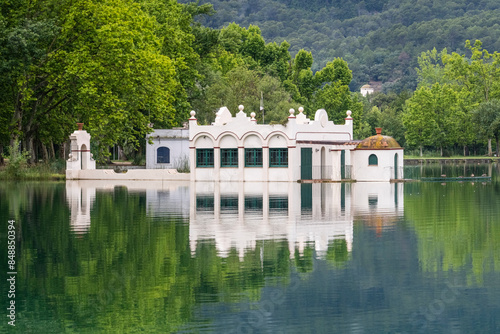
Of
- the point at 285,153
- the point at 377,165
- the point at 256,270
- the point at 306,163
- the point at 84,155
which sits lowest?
the point at 256,270

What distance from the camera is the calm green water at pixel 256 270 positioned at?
1416cm

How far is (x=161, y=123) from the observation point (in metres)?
78.2

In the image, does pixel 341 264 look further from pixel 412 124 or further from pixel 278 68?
pixel 412 124

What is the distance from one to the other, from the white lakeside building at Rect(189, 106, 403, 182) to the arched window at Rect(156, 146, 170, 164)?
14.7m

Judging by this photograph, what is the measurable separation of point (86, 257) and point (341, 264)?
18.5 ft

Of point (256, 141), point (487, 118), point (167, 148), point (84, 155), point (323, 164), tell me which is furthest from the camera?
point (487, 118)

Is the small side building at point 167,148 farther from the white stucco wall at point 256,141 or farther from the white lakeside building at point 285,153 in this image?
the white lakeside building at point 285,153

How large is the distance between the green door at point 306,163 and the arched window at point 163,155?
18862 millimetres

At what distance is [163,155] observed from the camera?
74.2 m

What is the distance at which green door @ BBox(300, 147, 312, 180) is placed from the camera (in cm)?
5794

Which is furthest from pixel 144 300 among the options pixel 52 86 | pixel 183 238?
pixel 52 86

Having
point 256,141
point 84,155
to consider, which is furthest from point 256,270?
point 84,155

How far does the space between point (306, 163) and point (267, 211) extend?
26.6m

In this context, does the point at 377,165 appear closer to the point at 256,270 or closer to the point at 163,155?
the point at 163,155
